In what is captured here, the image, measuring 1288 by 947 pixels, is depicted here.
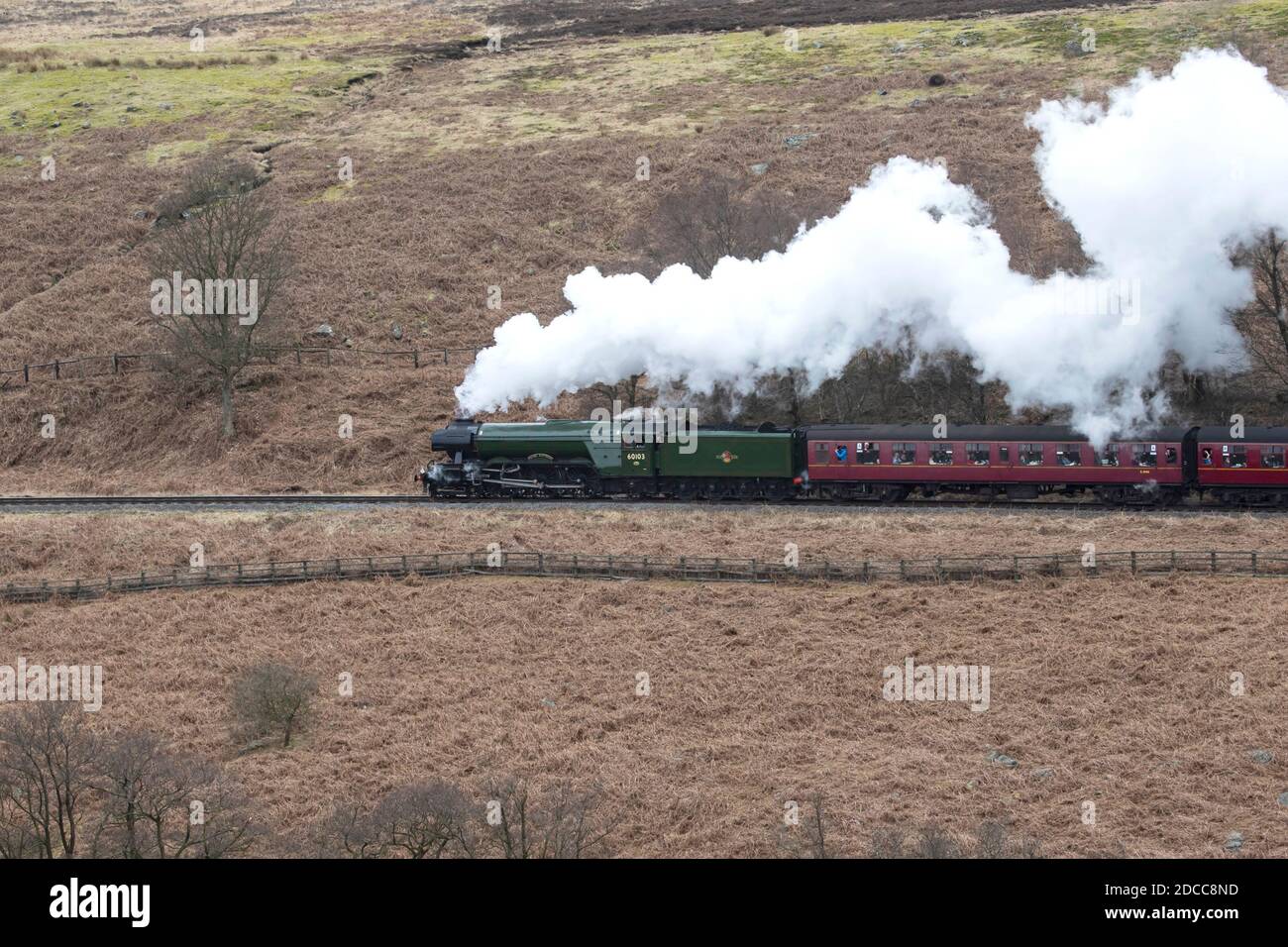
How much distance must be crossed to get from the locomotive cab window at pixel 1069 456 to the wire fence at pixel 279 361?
94.5 ft

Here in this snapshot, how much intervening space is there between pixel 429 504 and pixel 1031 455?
20818 mm

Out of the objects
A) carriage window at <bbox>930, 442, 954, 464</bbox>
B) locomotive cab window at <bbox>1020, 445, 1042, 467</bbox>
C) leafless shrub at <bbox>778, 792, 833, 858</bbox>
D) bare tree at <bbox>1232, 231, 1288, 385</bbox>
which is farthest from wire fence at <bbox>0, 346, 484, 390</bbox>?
leafless shrub at <bbox>778, 792, 833, 858</bbox>

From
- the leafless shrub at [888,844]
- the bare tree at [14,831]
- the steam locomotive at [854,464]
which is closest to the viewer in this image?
the leafless shrub at [888,844]

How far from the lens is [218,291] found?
59.2 m

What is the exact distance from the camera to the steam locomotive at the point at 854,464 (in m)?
45.2

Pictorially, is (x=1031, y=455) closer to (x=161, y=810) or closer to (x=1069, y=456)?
(x=1069, y=456)

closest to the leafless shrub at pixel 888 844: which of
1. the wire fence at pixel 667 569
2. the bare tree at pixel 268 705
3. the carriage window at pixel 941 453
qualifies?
the wire fence at pixel 667 569

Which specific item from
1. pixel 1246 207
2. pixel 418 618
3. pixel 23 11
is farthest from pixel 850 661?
pixel 23 11

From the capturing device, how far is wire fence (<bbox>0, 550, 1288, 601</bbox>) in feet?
129

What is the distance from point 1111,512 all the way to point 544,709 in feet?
69.0

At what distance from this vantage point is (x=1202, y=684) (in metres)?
33.4

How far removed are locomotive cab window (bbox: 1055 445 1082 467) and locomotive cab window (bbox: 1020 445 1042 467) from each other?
58 cm

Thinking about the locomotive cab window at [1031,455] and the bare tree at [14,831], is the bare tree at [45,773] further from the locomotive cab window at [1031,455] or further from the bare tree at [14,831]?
the locomotive cab window at [1031,455]

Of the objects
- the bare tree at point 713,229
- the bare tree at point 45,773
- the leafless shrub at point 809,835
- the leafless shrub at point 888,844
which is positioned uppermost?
the bare tree at point 713,229
